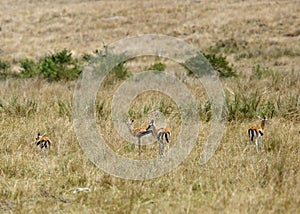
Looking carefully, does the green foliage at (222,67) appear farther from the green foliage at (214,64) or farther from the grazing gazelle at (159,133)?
the grazing gazelle at (159,133)

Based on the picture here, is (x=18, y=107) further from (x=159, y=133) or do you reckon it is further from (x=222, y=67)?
(x=222, y=67)

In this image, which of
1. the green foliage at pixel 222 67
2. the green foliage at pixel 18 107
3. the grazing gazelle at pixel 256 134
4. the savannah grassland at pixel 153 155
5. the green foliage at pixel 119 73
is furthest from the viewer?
the green foliage at pixel 222 67

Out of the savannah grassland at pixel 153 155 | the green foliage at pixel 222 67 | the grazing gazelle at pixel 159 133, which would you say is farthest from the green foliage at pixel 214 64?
the grazing gazelle at pixel 159 133

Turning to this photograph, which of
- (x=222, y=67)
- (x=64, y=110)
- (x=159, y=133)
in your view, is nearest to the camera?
(x=159, y=133)

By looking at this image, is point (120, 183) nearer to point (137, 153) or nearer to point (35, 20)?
point (137, 153)

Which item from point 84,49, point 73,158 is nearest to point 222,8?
point 84,49

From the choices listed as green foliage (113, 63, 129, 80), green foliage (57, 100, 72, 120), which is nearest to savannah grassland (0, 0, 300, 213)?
green foliage (57, 100, 72, 120)

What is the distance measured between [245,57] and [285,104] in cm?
2075

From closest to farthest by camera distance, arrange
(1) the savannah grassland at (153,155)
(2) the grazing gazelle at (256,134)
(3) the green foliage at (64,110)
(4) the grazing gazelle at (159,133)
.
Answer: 1. (1) the savannah grassland at (153,155)
2. (4) the grazing gazelle at (159,133)
3. (2) the grazing gazelle at (256,134)
4. (3) the green foliage at (64,110)

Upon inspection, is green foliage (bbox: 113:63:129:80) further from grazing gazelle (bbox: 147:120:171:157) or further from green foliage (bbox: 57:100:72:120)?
grazing gazelle (bbox: 147:120:171:157)

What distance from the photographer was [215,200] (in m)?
3.48

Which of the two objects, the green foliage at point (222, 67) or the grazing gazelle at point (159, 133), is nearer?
the grazing gazelle at point (159, 133)

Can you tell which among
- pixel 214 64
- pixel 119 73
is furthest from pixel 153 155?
pixel 214 64

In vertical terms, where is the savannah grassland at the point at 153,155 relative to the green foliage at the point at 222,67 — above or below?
above
